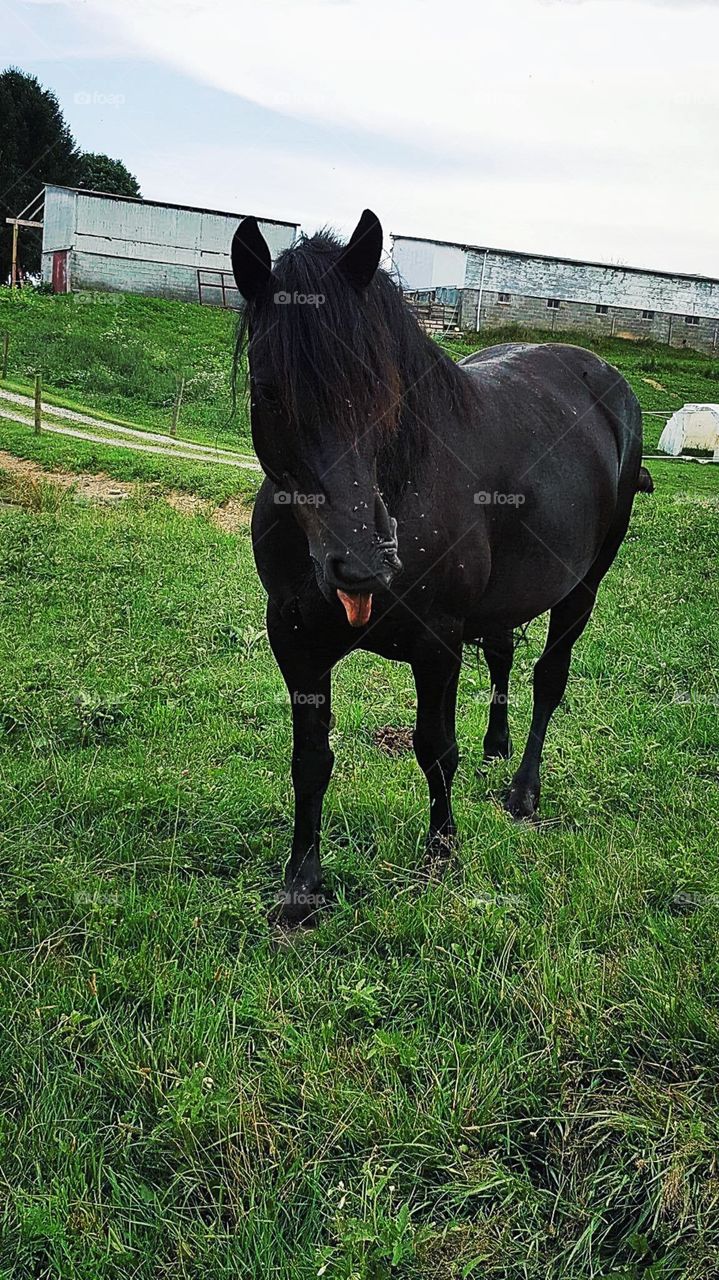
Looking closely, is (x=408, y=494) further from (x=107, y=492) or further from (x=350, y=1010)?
(x=107, y=492)

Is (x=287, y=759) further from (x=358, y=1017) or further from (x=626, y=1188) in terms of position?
(x=626, y=1188)

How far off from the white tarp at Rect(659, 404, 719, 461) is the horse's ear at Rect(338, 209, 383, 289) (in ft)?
68.7

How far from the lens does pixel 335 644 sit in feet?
11.2

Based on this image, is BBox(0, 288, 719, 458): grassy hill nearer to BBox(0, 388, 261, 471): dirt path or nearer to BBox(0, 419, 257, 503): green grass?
BBox(0, 388, 261, 471): dirt path

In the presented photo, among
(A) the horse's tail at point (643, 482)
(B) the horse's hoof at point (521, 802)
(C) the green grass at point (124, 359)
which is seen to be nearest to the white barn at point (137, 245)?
(C) the green grass at point (124, 359)

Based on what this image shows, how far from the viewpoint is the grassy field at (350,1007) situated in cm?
228

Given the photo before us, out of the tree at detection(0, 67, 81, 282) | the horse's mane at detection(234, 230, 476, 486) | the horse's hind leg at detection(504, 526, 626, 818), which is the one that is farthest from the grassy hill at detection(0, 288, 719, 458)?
the horse's mane at detection(234, 230, 476, 486)

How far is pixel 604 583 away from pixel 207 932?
6.86m

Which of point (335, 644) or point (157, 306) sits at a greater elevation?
point (157, 306)

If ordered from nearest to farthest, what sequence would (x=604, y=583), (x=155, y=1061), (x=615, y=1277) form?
1. (x=615, y=1277)
2. (x=155, y=1061)
3. (x=604, y=583)

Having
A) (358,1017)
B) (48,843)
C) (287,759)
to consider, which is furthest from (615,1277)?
(287,759)

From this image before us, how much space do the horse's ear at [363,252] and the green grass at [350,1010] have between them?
2192mm

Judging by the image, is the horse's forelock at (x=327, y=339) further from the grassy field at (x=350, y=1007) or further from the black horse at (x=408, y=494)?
the grassy field at (x=350, y=1007)

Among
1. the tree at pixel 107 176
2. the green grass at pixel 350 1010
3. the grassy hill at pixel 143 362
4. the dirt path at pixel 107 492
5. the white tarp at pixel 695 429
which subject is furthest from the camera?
the tree at pixel 107 176
